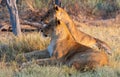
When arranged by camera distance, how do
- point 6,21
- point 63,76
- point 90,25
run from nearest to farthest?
point 63,76 → point 6,21 → point 90,25

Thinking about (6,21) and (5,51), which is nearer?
(5,51)

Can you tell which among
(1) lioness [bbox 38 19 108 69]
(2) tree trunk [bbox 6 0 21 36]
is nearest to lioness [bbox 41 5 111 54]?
(1) lioness [bbox 38 19 108 69]

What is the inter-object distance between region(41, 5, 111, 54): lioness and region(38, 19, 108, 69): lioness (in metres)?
1.02

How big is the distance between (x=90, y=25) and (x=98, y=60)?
22.8ft

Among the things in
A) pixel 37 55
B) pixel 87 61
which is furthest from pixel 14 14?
pixel 87 61

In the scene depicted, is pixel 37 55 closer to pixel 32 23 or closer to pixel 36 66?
pixel 36 66

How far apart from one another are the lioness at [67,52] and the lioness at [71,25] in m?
1.02

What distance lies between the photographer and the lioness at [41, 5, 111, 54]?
332 inches

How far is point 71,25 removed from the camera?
8.62m

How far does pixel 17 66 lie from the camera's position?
7.16m

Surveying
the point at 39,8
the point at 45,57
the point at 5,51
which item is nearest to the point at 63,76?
the point at 45,57

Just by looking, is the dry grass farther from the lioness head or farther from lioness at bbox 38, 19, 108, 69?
the lioness head

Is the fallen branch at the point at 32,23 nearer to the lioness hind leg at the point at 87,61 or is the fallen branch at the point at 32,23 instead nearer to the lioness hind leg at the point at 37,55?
the lioness hind leg at the point at 37,55

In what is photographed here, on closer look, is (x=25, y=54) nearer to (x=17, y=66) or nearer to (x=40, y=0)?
(x=17, y=66)
